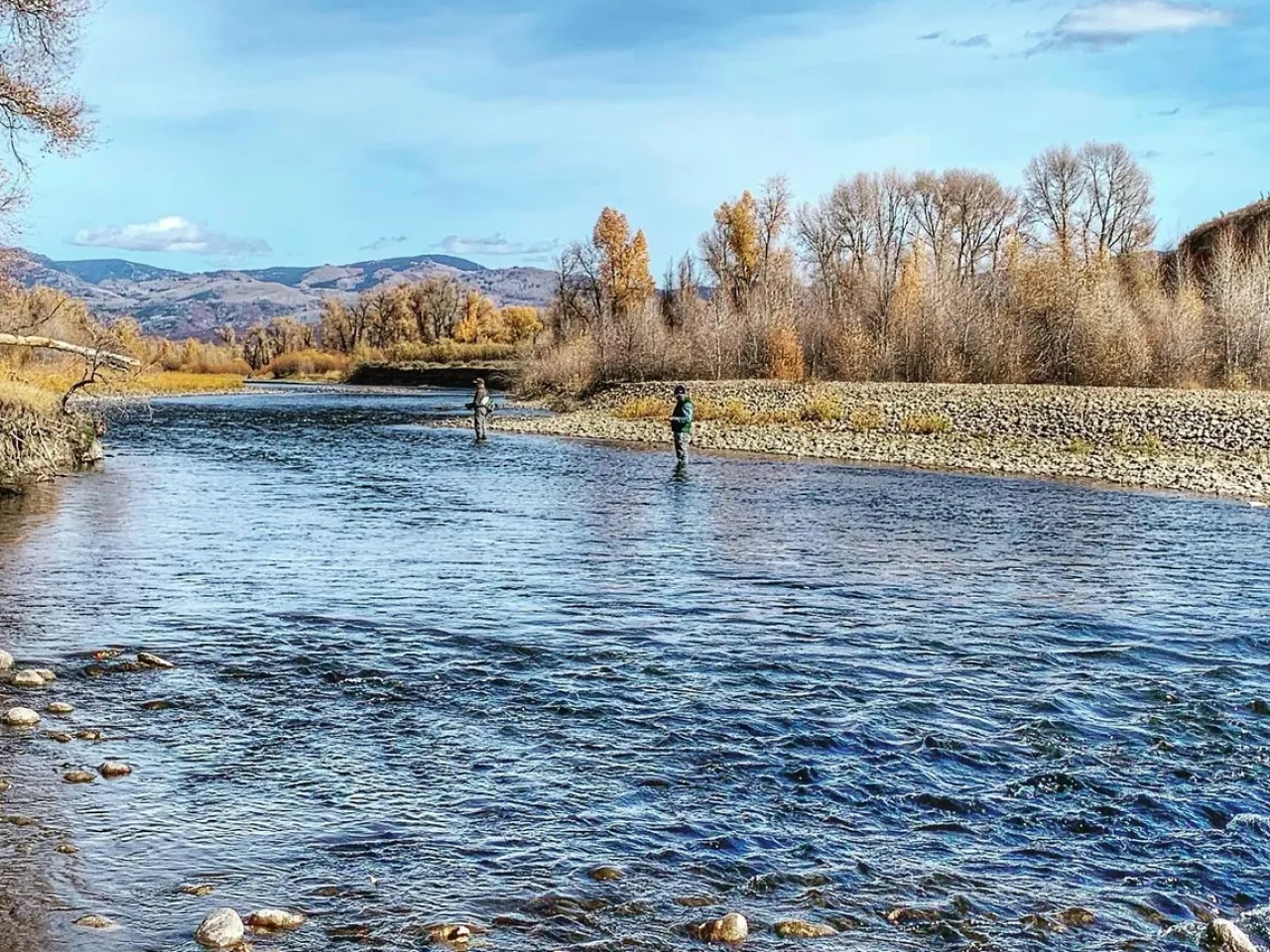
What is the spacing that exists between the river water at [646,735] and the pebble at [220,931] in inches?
7.0

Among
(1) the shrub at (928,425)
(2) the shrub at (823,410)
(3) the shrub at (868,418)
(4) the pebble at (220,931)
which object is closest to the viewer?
(4) the pebble at (220,931)

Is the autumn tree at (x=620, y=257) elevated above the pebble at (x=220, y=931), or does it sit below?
above

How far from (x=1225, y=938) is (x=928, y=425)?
4267cm

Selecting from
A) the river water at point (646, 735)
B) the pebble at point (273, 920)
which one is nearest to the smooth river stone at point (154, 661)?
the river water at point (646, 735)

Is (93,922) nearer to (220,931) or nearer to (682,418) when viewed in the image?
(220,931)

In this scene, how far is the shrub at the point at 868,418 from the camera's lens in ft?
165

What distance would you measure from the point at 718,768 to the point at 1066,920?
323 centimetres

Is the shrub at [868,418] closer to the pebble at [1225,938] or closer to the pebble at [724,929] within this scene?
the pebble at [1225,938]

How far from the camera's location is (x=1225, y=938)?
650 cm

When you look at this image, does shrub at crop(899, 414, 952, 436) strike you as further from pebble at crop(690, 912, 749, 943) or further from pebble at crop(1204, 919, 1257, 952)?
pebble at crop(690, 912, 749, 943)

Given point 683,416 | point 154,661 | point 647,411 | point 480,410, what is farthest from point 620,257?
point 154,661

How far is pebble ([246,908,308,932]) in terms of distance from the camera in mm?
6461

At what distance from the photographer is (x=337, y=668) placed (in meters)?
12.3

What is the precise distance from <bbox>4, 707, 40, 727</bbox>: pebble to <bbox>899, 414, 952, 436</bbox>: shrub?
4107 cm
